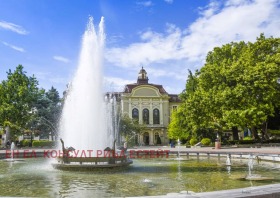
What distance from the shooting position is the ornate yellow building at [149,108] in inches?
2714

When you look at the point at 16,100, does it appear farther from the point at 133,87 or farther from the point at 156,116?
the point at 156,116

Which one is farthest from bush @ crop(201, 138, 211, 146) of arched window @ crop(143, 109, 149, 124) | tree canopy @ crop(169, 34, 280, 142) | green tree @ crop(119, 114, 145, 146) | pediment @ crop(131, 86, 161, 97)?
pediment @ crop(131, 86, 161, 97)

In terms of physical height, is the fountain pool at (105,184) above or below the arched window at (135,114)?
below

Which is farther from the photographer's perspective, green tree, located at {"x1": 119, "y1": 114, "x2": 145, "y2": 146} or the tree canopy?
green tree, located at {"x1": 119, "y1": 114, "x2": 145, "y2": 146}


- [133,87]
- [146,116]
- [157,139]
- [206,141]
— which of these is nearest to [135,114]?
[146,116]

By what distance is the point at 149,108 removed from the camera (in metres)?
69.8

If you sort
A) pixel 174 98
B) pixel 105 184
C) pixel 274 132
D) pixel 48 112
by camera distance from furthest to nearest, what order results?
1. pixel 174 98
2. pixel 48 112
3. pixel 274 132
4. pixel 105 184

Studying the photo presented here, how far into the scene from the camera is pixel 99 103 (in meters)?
18.6

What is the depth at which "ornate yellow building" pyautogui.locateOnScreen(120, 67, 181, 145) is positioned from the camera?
68.9 meters

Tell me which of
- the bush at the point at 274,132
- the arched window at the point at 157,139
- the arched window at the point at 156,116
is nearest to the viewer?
the bush at the point at 274,132

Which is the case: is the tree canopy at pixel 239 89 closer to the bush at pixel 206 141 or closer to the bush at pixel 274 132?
the bush at pixel 206 141

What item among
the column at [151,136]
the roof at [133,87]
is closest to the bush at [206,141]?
the column at [151,136]

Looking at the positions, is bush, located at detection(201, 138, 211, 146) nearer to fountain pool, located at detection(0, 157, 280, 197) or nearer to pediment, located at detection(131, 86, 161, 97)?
pediment, located at detection(131, 86, 161, 97)

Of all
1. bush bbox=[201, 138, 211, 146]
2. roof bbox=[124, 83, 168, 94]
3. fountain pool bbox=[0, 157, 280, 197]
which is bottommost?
fountain pool bbox=[0, 157, 280, 197]
